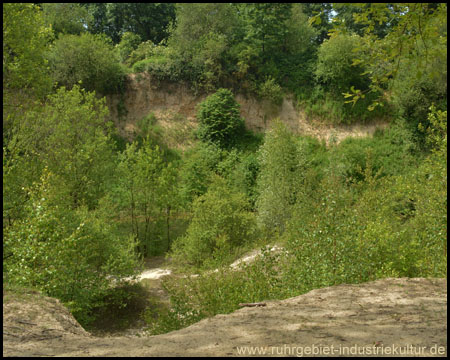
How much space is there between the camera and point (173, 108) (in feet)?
110

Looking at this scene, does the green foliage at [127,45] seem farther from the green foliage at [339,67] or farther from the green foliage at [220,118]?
the green foliage at [339,67]

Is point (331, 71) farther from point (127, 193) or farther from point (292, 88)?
point (127, 193)

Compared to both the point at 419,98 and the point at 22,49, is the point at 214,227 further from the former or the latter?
Answer: the point at 419,98

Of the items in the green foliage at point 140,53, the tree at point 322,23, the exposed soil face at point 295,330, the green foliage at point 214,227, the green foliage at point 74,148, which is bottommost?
the green foliage at point 214,227

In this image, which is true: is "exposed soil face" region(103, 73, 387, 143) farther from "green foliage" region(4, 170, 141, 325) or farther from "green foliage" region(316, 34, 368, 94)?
→ "green foliage" region(4, 170, 141, 325)

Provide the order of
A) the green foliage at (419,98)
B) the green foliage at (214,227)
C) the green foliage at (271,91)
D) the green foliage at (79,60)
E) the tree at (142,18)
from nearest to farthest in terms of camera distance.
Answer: the green foliage at (214,227), the green foliage at (419,98), the green foliage at (79,60), the green foliage at (271,91), the tree at (142,18)

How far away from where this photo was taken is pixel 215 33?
107ft

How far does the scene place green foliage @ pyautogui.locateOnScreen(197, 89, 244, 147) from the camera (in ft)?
99.8

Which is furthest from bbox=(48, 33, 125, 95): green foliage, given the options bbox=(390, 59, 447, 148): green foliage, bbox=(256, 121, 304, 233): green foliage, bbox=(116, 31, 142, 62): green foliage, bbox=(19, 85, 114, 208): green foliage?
bbox=(390, 59, 447, 148): green foliage

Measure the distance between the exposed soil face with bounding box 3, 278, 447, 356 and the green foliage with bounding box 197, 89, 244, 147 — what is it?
24.1 m

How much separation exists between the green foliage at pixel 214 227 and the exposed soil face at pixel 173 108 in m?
14.2

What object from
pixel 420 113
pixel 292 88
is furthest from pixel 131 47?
pixel 420 113

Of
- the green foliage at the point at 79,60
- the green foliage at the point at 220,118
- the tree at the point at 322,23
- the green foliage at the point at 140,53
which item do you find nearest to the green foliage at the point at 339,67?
the tree at the point at 322,23

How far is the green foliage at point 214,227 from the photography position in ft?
60.5
